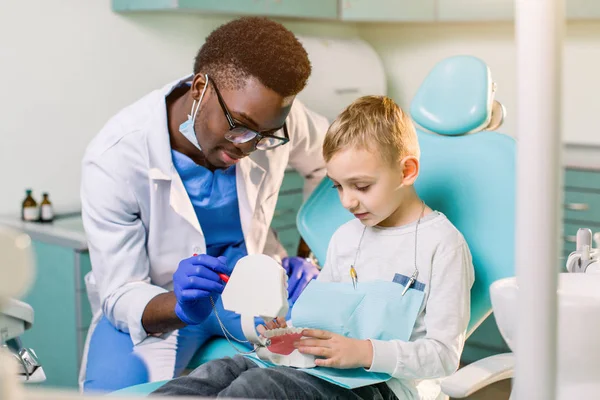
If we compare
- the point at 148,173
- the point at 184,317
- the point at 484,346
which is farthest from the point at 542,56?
the point at 484,346

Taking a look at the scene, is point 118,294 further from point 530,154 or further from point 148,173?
point 530,154

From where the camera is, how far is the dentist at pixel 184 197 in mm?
1595

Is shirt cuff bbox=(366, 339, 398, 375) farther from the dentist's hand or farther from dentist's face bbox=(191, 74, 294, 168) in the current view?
dentist's face bbox=(191, 74, 294, 168)

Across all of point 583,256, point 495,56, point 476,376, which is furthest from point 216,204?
point 495,56

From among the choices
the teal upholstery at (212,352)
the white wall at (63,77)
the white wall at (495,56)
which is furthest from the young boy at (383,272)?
the white wall at (495,56)

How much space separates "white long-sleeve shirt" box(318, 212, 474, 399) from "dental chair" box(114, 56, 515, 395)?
13cm

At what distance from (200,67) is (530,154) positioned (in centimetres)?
127

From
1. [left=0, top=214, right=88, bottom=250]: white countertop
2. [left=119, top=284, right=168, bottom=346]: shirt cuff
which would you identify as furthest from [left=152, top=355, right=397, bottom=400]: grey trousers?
[left=0, top=214, right=88, bottom=250]: white countertop

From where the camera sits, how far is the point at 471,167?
171 centimetres

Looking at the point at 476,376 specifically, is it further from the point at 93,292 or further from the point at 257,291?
the point at 93,292

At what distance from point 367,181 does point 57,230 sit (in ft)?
4.84

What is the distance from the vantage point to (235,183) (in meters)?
1.89

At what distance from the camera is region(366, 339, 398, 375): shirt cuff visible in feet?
4.40

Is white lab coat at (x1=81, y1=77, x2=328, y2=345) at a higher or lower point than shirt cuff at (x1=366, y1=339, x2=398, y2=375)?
higher
